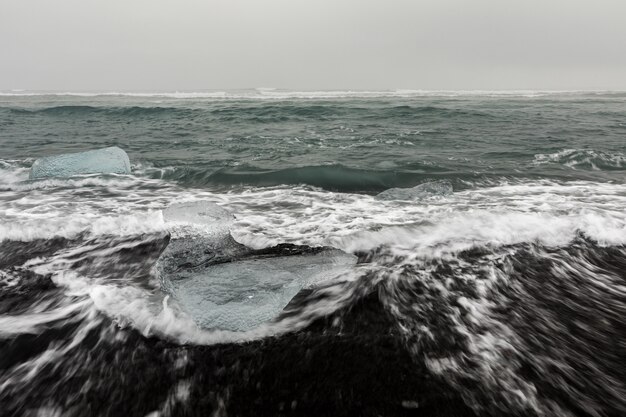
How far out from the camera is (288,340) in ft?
6.75

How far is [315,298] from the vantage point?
2.45 m

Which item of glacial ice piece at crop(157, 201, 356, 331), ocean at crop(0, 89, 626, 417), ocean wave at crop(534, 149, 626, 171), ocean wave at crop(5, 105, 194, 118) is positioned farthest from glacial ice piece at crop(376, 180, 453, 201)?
ocean wave at crop(5, 105, 194, 118)

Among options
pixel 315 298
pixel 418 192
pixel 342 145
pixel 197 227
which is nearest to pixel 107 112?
pixel 342 145

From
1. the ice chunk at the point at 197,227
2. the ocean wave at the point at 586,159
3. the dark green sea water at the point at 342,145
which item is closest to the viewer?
the ice chunk at the point at 197,227

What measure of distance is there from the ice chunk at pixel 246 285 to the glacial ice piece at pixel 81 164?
4472 millimetres

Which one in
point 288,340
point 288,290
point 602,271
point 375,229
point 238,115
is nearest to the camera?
point 288,340

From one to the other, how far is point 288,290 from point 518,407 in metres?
1.35

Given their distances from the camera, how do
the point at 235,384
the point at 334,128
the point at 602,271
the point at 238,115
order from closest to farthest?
the point at 235,384
the point at 602,271
the point at 334,128
the point at 238,115

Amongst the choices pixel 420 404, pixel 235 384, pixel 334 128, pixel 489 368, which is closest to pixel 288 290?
pixel 235 384

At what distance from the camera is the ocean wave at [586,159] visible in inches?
255

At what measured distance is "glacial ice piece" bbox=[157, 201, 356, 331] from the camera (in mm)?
2162

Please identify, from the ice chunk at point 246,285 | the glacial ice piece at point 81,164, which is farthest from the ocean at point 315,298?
the glacial ice piece at point 81,164

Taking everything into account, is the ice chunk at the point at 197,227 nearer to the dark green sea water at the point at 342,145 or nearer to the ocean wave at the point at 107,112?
the dark green sea water at the point at 342,145

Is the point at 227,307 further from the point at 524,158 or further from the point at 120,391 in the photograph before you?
the point at 524,158
